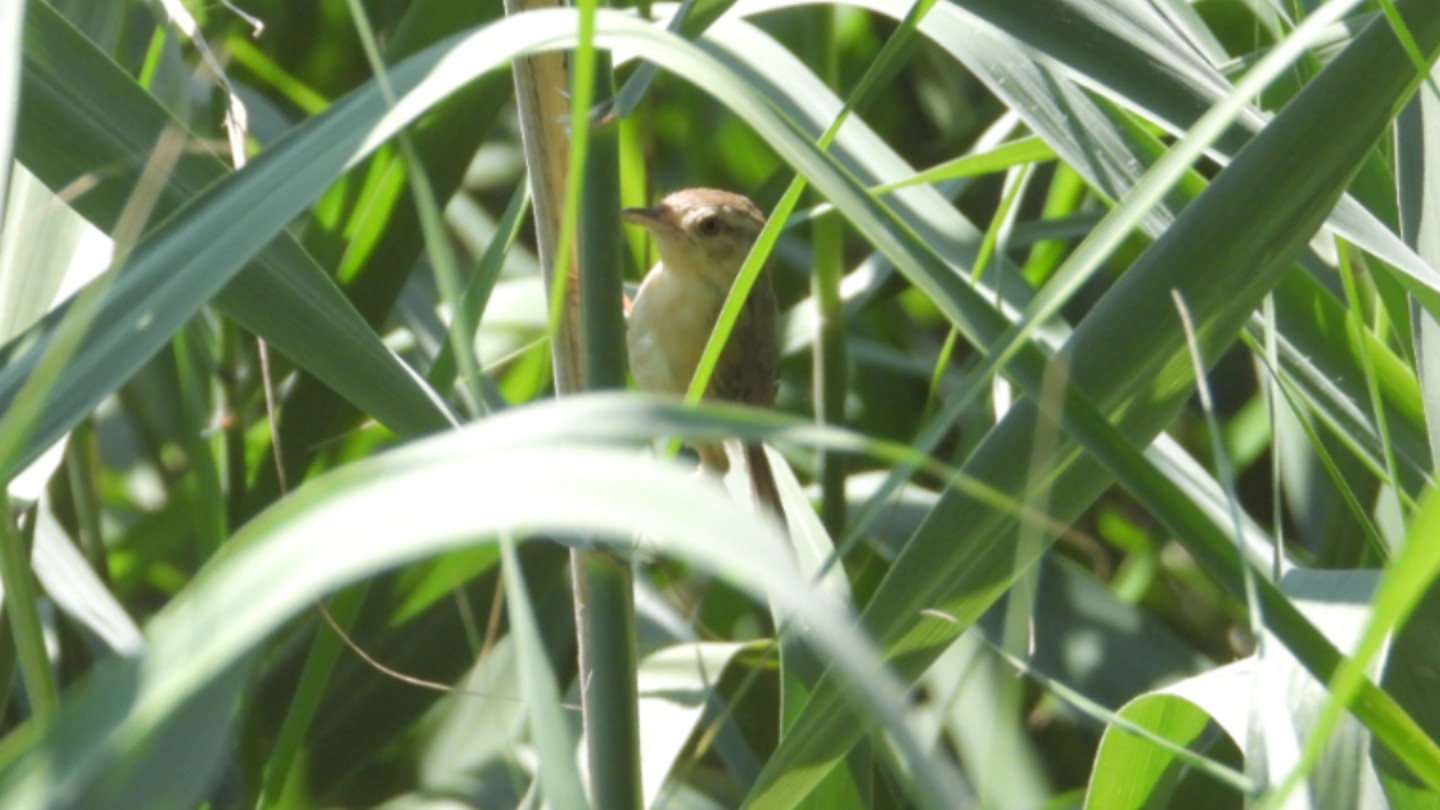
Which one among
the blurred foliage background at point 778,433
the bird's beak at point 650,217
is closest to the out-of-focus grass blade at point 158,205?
the blurred foliage background at point 778,433

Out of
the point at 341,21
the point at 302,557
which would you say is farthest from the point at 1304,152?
the point at 341,21

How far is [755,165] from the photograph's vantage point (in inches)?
99.8

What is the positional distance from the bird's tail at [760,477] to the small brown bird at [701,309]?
40mm

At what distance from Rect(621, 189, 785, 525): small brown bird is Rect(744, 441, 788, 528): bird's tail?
0.04m

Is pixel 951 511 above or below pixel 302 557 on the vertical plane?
above

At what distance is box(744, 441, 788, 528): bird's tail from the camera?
6.57ft

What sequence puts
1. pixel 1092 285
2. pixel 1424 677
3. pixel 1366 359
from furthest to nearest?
pixel 1092 285 < pixel 1424 677 < pixel 1366 359

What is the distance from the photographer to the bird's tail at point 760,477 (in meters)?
2.00

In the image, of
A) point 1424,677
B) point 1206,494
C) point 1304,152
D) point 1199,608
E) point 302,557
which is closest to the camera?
point 302,557

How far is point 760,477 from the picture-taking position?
2.05 m

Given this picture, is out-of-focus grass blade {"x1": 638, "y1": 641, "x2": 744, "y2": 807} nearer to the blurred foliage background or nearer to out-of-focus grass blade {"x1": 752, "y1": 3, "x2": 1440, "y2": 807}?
the blurred foliage background

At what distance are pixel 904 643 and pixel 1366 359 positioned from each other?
0.33 m

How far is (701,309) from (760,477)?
424 mm

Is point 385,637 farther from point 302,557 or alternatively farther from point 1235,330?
point 302,557
